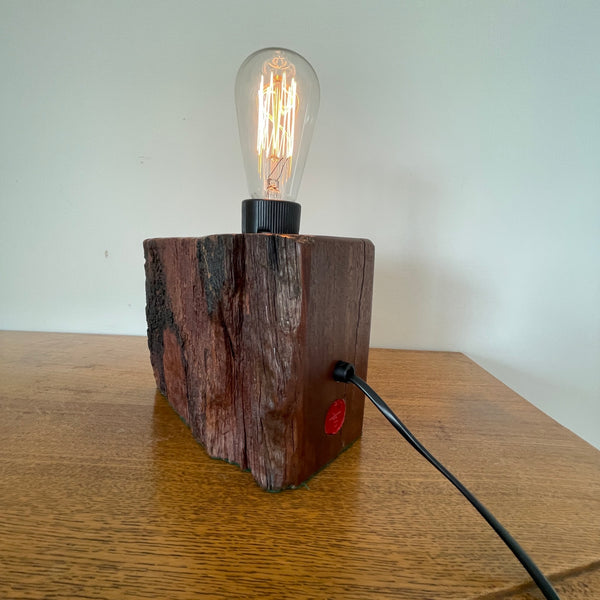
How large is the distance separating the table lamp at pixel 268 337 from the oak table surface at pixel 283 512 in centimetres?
4

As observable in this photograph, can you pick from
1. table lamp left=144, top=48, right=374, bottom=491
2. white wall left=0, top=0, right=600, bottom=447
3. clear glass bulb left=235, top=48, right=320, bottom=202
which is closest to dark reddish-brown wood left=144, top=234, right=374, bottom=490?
table lamp left=144, top=48, right=374, bottom=491

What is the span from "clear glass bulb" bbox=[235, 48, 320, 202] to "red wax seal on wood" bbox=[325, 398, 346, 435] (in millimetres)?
311

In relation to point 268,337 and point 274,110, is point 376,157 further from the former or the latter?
point 268,337

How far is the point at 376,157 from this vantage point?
0.80 metres

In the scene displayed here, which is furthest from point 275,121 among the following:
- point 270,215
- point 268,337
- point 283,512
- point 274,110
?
point 283,512

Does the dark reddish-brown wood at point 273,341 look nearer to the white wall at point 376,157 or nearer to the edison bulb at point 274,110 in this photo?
the edison bulb at point 274,110

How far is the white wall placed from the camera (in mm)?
763

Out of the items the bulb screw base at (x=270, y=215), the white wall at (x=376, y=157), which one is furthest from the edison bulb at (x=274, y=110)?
the white wall at (x=376, y=157)

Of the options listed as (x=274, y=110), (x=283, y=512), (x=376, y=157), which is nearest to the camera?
(x=283, y=512)

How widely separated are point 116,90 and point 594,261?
127 centimetres

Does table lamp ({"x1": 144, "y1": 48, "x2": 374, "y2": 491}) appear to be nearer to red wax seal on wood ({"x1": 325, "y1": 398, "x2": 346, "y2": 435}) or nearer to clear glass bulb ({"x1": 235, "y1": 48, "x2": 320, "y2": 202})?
red wax seal on wood ({"x1": 325, "y1": 398, "x2": 346, "y2": 435})

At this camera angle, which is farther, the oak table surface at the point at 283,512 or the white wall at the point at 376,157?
the white wall at the point at 376,157

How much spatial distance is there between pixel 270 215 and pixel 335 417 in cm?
24

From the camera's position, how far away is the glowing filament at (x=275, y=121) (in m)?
0.50
